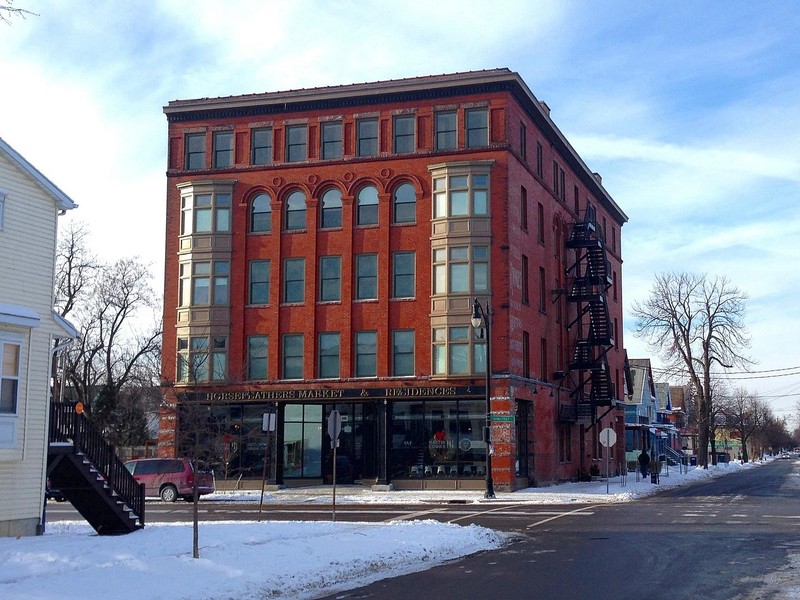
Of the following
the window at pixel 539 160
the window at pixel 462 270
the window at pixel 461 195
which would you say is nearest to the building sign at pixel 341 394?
the window at pixel 462 270

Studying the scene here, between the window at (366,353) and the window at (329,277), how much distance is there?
2.27m

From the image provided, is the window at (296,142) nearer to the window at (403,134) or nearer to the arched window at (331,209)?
the arched window at (331,209)

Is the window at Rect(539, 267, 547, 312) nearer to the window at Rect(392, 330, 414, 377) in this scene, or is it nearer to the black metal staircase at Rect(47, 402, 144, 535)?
the window at Rect(392, 330, 414, 377)

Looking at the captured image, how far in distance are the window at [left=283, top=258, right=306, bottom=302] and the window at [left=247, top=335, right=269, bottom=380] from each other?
2187 millimetres

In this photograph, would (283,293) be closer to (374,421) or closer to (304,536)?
(374,421)

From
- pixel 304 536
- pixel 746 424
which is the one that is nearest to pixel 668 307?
pixel 304 536

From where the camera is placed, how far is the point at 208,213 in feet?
148

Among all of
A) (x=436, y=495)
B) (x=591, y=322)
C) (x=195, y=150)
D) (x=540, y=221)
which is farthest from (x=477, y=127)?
(x=436, y=495)

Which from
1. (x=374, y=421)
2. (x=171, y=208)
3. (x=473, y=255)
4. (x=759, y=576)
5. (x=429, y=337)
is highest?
(x=171, y=208)

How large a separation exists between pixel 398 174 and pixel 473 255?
5.15 meters

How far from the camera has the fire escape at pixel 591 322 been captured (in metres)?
50.5

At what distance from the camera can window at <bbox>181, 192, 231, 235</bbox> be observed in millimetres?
45094

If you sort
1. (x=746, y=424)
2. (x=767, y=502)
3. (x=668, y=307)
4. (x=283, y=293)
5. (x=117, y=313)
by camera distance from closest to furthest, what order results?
1. (x=767, y=502)
2. (x=283, y=293)
3. (x=117, y=313)
4. (x=668, y=307)
5. (x=746, y=424)

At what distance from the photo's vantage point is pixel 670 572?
49.5ft
